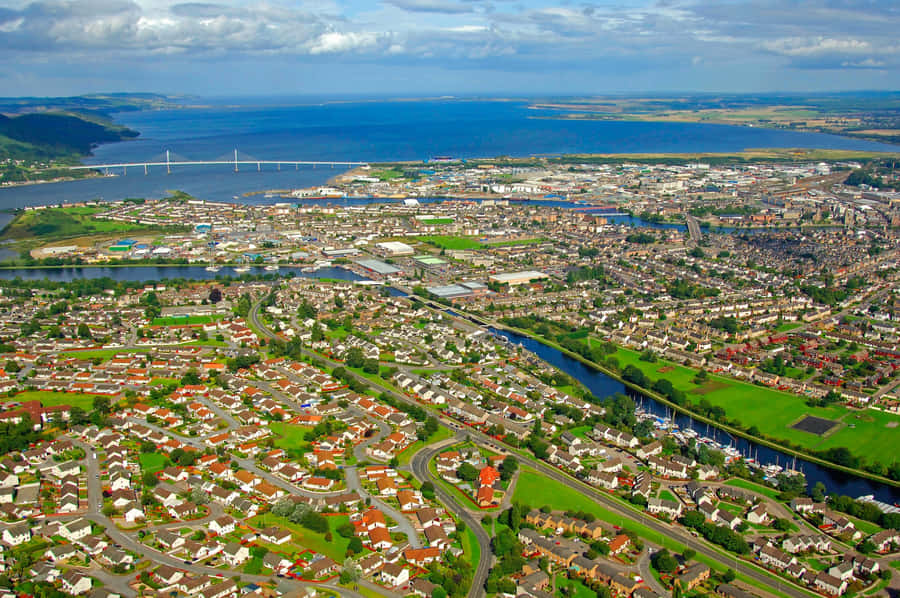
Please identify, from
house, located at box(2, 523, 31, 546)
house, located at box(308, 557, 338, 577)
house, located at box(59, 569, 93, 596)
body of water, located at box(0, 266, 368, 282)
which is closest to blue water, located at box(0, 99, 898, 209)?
body of water, located at box(0, 266, 368, 282)

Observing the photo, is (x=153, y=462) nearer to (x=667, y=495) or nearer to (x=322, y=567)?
(x=322, y=567)

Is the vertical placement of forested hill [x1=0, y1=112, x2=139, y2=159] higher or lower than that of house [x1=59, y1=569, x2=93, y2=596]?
higher

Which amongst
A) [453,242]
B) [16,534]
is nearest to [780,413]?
[16,534]

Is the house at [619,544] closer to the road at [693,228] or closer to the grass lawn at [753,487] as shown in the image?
the grass lawn at [753,487]

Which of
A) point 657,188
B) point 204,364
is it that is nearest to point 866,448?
point 204,364

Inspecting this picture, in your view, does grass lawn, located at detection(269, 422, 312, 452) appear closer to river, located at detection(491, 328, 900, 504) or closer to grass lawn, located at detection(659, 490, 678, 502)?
grass lawn, located at detection(659, 490, 678, 502)
